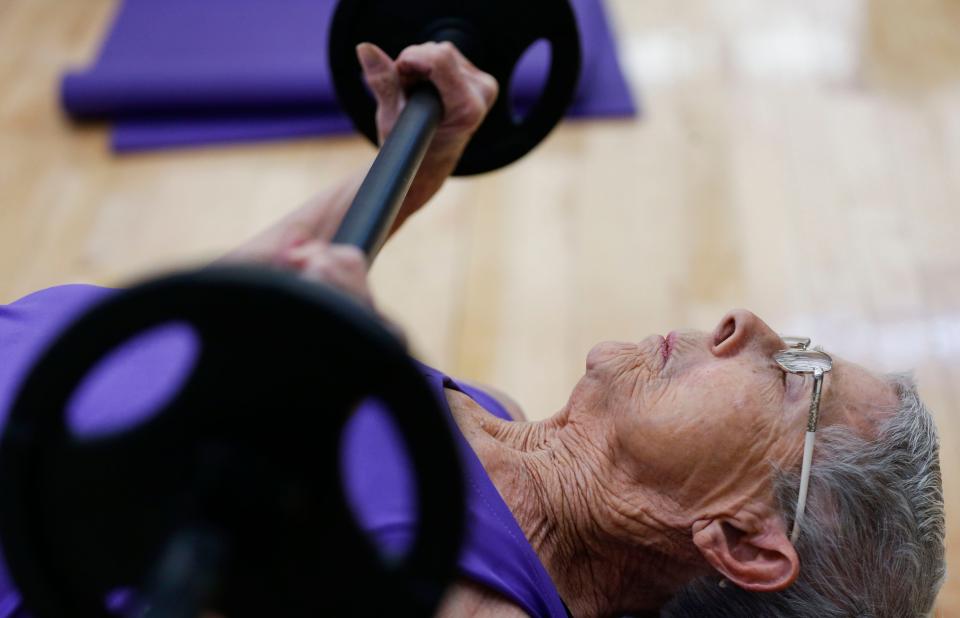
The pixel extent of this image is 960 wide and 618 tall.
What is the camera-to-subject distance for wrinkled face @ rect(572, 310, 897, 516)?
112 centimetres

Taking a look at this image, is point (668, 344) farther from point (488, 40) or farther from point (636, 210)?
point (636, 210)

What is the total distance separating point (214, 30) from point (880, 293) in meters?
1.86

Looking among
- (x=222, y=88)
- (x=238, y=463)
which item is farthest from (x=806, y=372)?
(x=222, y=88)

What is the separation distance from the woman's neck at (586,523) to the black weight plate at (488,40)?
0.47 metres

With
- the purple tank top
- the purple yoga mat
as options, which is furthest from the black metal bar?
the purple yoga mat

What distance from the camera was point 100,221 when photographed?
7.70ft

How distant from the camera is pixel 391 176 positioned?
3.48 feet

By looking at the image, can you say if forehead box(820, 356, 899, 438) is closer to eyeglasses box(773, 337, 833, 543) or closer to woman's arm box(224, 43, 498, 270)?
eyeglasses box(773, 337, 833, 543)

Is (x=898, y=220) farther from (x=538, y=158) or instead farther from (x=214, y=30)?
(x=214, y=30)

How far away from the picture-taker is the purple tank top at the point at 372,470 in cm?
103

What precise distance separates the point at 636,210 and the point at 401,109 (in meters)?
1.16

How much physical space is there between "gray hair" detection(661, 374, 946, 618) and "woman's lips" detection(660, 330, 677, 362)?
0.19 m

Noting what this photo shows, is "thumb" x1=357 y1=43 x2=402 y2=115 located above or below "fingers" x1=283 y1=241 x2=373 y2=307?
below

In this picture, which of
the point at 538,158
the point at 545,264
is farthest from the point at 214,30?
the point at 545,264
